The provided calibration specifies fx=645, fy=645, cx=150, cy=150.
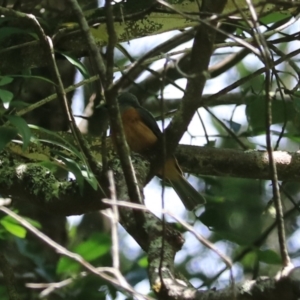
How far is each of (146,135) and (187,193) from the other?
53cm

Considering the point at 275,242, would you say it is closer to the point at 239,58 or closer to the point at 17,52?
the point at 239,58

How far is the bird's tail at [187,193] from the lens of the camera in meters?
4.16

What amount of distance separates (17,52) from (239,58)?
210cm

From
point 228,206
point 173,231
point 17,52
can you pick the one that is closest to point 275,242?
point 228,206

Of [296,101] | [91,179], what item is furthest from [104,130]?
[296,101]

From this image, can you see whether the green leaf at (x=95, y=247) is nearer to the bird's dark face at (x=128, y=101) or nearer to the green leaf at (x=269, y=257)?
the green leaf at (x=269, y=257)

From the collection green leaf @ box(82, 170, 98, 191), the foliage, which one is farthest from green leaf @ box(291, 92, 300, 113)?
green leaf @ box(82, 170, 98, 191)

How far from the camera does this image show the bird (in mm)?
3939

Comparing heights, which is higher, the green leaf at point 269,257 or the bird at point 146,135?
the bird at point 146,135

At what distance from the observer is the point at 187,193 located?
4.22m

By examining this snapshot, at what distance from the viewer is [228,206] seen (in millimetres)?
3988

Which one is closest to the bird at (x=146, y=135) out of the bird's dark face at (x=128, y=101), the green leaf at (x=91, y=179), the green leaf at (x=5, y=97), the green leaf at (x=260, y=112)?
the bird's dark face at (x=128, y=101)

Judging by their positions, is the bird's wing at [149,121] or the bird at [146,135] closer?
the bird at [146,135]

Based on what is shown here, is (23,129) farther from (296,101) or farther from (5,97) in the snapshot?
(296,101)
